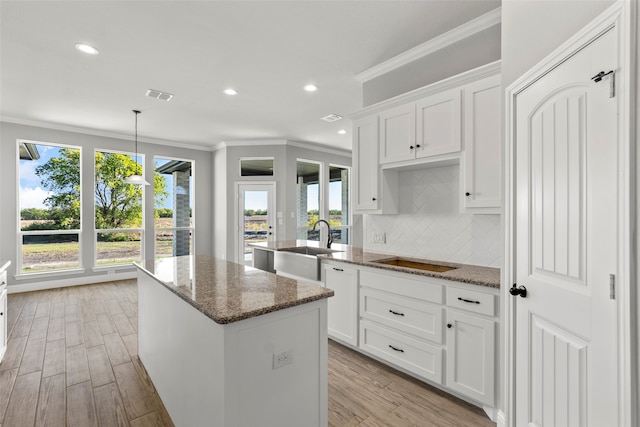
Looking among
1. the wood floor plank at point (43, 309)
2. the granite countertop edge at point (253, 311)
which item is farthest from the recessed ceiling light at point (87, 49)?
the wood floor plank at point (43, 309)

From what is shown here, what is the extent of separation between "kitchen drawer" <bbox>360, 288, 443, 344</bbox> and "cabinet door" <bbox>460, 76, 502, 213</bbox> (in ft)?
2.61

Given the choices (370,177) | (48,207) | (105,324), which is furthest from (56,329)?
(370,177)

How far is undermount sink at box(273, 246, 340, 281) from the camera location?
10.2ft

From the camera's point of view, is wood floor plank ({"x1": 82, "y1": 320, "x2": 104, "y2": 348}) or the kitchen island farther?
wood floor plank ({"x1": 82, "y1": 320, "x2": 104, "y2": 348})

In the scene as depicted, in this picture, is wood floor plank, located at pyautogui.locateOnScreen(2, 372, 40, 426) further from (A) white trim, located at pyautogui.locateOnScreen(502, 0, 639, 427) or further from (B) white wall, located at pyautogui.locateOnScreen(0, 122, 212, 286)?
(B) white wall, located at pyautogui.locateOnScreen(0, 122, 212, 286)

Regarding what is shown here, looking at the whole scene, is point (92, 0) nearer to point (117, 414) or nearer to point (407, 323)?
point (117, 414)

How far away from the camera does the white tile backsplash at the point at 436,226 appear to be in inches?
98.6

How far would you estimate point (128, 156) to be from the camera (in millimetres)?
6102

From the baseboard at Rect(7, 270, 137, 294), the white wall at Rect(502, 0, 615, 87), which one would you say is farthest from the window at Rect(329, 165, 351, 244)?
the white wall at Rect(502, 0, 615, 87)

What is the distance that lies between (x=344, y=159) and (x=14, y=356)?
6.50 metres

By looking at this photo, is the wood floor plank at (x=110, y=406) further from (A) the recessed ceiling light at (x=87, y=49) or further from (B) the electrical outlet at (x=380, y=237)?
(A) the recessed ceiling light at (x=87, y=49)

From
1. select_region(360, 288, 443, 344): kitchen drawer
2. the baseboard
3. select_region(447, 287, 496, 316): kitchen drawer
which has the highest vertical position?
select_region(447, 287, 496, 316): kitchen drawer

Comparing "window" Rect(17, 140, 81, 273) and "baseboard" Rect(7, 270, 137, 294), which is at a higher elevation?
"window" Rect(17, 140, 81, 273)

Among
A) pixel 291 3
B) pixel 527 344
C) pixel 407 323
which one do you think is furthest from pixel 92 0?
pixel 527 344
